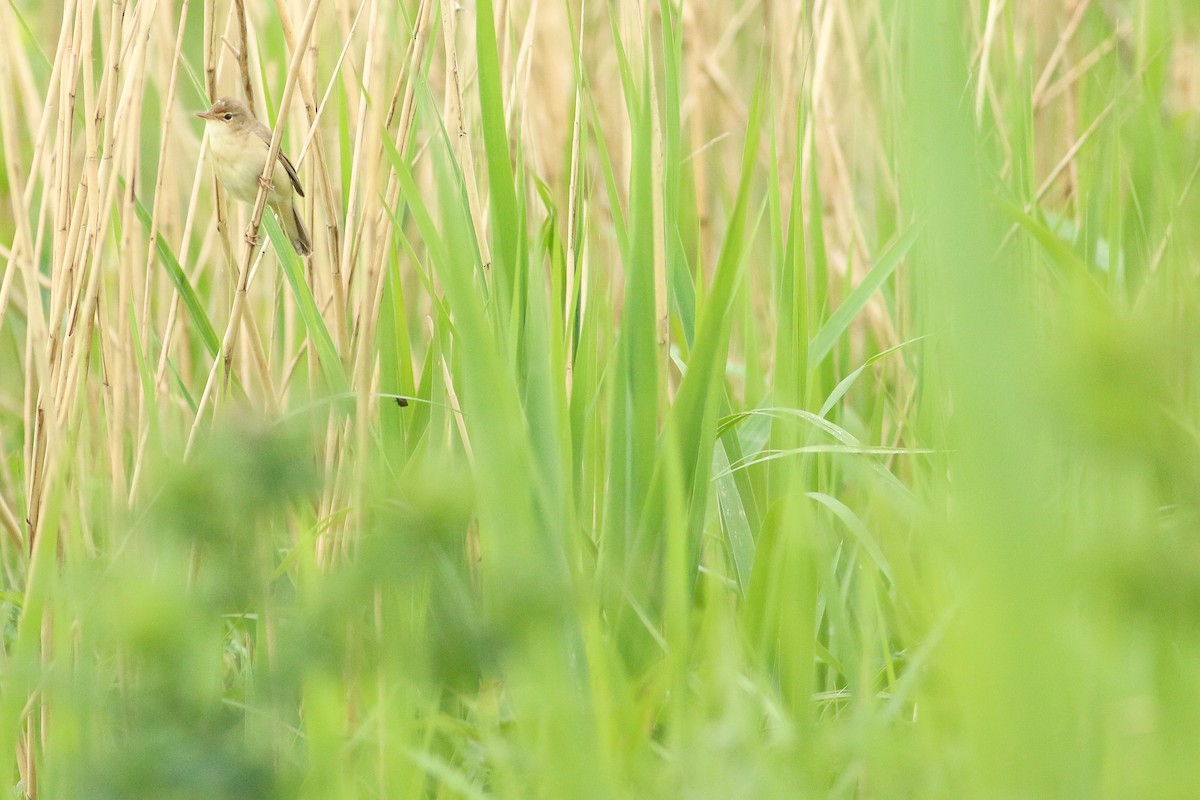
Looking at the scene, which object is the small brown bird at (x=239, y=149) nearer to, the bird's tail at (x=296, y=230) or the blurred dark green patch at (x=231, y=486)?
the bird's tail at (x=296, y=230)

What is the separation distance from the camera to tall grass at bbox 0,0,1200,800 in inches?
17.4

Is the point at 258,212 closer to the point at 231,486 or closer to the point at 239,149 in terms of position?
the point at 239,149

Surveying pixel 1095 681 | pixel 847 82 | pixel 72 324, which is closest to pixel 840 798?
pixel 1095 681

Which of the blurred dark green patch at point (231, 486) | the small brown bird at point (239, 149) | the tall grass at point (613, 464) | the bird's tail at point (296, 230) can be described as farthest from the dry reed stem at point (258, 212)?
the bird's tail at point (296, 230)

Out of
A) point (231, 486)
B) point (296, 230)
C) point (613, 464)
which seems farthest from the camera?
point (296, 230)

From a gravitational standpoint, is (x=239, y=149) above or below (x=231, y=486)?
above

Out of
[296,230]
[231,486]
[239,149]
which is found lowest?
[231,486]

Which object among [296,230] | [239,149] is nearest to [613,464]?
[239,149]

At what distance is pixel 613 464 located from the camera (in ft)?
3.91

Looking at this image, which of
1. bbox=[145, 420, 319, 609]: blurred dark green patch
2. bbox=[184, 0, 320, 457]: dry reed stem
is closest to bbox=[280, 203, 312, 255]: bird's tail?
bbox=[184, 0, 320, 457]: dry reed stem

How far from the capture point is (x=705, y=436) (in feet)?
3.82

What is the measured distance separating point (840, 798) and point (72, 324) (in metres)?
0.92

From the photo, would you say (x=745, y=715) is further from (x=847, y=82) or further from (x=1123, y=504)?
(x=847, y=82)

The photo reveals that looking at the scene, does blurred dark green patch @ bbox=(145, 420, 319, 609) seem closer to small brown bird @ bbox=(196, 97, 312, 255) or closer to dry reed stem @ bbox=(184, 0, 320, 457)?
dry reed stem @ bbox=(184, 0, 320, 457)
